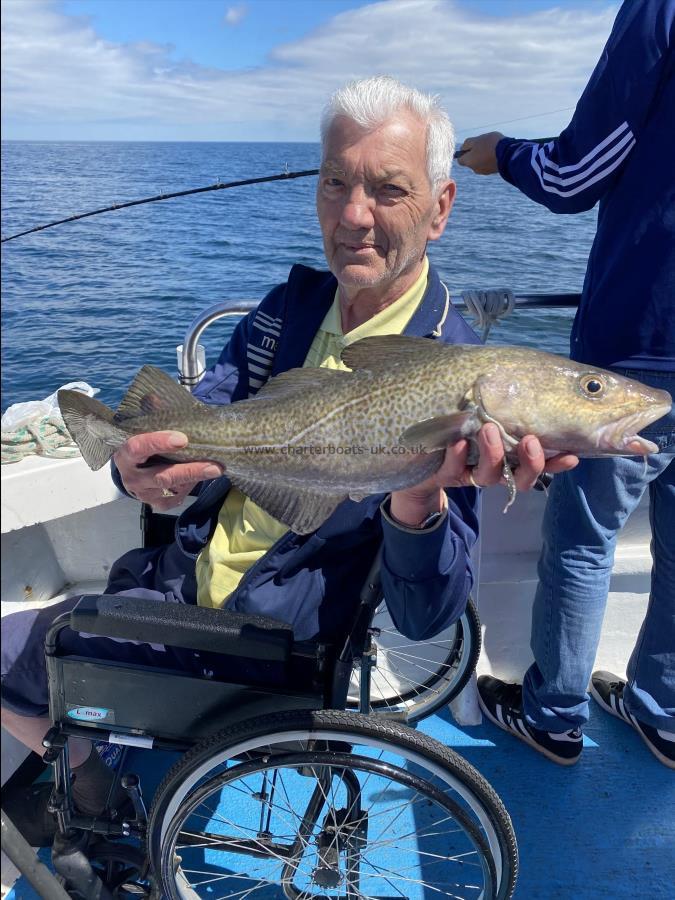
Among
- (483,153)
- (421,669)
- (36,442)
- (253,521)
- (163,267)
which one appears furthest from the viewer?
(163,267)

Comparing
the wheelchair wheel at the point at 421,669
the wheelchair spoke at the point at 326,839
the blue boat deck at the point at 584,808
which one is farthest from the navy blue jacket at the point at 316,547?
the blue boat deck at the point at 584,808

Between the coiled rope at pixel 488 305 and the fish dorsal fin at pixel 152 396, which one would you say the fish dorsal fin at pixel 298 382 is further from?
the coiled rope at pixel 488 305

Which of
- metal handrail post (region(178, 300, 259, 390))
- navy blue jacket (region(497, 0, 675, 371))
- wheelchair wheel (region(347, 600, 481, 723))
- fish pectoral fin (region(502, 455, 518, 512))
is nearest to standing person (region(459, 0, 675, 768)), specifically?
navy blue jacket (region(497, 0, 675, 371))

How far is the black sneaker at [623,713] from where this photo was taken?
2.91 metres

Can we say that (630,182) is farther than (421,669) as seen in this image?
No

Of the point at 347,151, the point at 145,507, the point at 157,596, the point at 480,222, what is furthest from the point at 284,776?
the point at 480,222

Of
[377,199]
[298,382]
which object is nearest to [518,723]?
[298,382]

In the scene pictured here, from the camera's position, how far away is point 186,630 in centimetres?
175

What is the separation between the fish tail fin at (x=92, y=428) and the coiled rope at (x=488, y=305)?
5.84 feet

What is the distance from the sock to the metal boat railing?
168 centimetres

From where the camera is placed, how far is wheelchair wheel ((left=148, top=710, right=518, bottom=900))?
179cm

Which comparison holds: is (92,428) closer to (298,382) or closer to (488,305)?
(298,382)

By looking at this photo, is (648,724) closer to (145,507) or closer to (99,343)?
(145,507)

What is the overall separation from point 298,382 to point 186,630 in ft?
2.57
